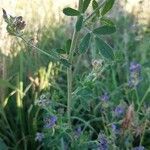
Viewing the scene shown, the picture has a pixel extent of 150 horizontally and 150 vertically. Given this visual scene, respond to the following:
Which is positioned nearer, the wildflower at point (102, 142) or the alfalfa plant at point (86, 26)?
the alfalfa plant at point (86, 26)

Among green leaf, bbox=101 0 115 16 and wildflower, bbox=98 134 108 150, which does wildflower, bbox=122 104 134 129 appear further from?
green leaf, bbox=101 0 115 16

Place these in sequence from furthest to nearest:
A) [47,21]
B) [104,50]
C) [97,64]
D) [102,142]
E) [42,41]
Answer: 1. [47,21]
2. [42,41]
3. [102,142]
4. [97,64]
5. [104,50]

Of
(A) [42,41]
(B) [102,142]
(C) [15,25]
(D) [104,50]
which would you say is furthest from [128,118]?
(A) [42,41]

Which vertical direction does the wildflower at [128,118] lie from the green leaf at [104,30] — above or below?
below

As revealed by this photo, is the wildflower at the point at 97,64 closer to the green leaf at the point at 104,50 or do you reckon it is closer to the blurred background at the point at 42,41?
the green leaf at the point at 104,50

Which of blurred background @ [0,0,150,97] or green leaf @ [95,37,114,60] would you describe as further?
blurred background @ [0,0,150,97]

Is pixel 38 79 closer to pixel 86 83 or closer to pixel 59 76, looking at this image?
pixel 59 76

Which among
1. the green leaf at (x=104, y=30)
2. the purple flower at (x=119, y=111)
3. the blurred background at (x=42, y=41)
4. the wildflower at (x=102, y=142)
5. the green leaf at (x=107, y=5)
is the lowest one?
the wildflower at (x=102, y=142)

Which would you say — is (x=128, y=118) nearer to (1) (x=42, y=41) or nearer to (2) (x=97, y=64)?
(2) (x=97, y=64)

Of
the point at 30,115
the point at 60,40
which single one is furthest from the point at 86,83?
the point at 60,40

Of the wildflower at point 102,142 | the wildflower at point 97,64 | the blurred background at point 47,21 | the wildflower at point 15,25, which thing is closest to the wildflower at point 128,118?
the wildflower at point 102,142

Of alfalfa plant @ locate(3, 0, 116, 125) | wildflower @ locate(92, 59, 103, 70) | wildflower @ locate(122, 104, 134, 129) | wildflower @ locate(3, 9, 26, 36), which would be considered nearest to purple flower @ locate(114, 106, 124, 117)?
wildflower @ locate(122, 104, 134, 129)
